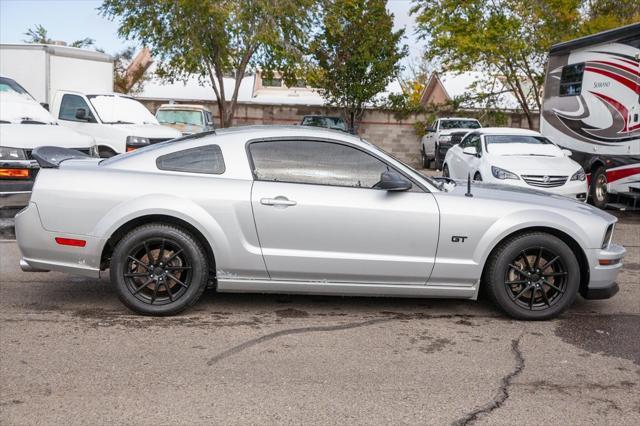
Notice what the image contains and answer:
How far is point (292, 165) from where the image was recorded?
5688mm

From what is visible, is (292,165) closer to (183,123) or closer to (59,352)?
(59,352)

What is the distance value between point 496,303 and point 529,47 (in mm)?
22478

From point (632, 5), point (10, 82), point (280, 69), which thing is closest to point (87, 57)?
point (10, 82)

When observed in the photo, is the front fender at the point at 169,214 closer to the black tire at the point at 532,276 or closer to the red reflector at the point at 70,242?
the red reflector at the point at 70,242

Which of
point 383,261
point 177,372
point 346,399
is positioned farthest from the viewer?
point 383,261

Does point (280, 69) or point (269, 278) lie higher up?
point (280, 69)

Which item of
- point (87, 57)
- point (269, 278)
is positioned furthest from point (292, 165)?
point (87, 57)

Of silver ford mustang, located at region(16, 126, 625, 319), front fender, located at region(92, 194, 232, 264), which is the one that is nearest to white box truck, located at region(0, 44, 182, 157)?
silver ford mustang, located at region(16, 126, 625, 319)

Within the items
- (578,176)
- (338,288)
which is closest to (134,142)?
(578,176)

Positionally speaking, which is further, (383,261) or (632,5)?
(632,5)

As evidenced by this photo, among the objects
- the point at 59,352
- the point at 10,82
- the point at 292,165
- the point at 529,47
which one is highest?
the point at 529,47

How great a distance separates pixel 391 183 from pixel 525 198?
3.89ft

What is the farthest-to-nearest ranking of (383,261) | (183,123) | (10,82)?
(183,123) → (10,82) → (383,261)

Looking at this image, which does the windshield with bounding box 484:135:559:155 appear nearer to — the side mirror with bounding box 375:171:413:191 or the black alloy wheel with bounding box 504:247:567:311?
the black alloy wheel with bounding box 504:247:567:311
